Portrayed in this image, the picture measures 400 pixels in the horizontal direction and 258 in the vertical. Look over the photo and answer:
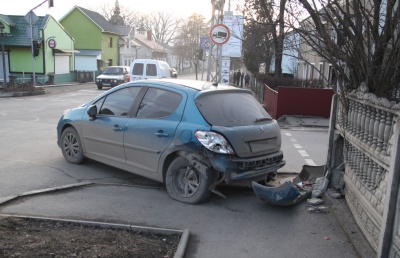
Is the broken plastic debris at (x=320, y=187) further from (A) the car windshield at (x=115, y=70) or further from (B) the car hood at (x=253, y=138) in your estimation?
(A) the car windshield at (x=115, y=70)

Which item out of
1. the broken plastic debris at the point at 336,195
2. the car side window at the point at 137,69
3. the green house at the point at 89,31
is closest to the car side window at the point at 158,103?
the broken plastic debris at the point at 336,195

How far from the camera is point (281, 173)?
699cm

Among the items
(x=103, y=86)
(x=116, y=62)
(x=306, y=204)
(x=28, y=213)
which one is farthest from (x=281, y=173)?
(x=116, y=62)

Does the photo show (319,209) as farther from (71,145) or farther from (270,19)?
(71,145)

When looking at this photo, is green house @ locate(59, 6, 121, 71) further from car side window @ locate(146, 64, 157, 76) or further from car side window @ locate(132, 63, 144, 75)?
car side window @ locate(146, 64, 157, 76)

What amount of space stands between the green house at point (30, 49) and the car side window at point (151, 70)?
13961 millimetres

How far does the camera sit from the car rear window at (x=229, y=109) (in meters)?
5.28

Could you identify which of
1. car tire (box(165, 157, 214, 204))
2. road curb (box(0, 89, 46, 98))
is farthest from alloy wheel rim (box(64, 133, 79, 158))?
road curb (box(0, 89, 46, 98))

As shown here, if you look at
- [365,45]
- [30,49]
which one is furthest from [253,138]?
[30,49]

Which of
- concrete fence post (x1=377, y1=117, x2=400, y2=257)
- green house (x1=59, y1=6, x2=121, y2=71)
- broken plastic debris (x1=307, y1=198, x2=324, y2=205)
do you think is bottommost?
broken plastic debris (x1=307, y1=198, x2=324, y2=205)

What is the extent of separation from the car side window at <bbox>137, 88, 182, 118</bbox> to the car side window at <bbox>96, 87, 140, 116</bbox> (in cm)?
28

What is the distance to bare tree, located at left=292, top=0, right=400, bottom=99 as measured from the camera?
177 inches

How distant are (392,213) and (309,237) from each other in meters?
1.27

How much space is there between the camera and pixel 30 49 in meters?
32.9
